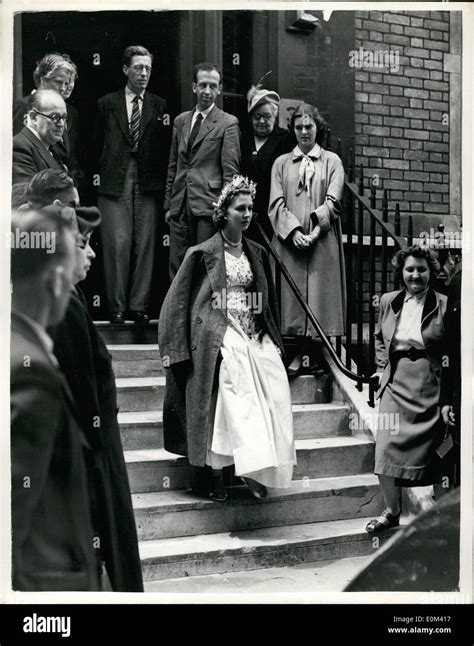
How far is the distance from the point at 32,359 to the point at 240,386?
1515 millimetres

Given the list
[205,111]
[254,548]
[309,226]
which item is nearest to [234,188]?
[205,111]

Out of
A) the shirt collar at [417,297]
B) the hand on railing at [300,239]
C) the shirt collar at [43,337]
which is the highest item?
the hand on railing at [300,239]

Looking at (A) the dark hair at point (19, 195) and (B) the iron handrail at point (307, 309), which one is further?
(B) the iron handrail at point (307, 309)

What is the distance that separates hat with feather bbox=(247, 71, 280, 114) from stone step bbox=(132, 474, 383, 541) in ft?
7.85

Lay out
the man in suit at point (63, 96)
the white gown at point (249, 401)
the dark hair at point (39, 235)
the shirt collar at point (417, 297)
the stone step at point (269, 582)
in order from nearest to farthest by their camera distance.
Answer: the dark hair at point (39, 235)
the stone step at point (269, 582)
the man in suit at point (63, 96)
the white gown at point (249, 401)
the shirt collar at point (417, 297)

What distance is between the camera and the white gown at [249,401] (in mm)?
4671

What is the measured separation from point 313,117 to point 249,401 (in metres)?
1.96

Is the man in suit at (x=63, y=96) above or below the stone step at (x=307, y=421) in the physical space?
above

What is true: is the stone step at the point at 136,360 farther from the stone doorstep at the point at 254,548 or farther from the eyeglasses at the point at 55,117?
the eyeglasses at the point at 55,117

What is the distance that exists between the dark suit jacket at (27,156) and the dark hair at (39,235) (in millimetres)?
207

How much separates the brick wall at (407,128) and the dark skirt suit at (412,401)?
5.47 ft

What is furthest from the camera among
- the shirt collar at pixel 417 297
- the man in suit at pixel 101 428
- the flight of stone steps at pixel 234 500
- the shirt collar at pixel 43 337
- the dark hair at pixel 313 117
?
the dark hair at pixel 313 117

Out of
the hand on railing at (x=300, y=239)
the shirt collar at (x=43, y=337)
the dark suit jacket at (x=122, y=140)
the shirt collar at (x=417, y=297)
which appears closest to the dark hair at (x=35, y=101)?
the dark suit jacket at (x=122, y=140)

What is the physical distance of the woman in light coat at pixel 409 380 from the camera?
4816 mm
